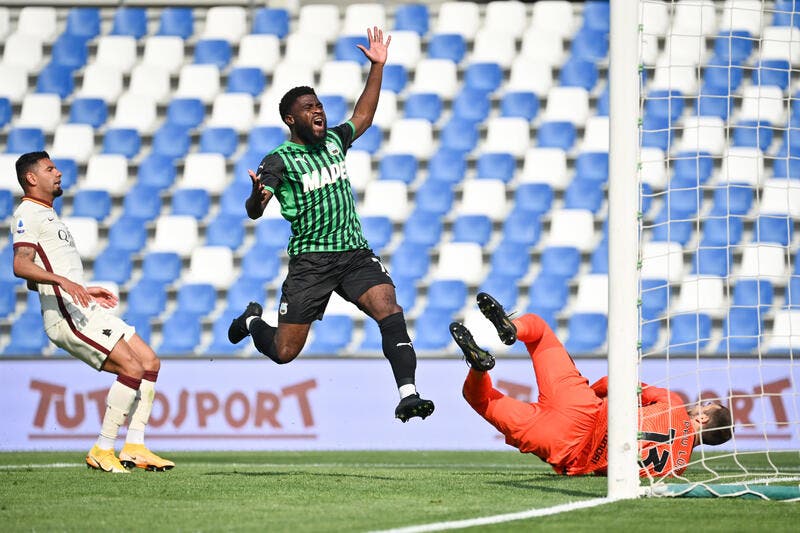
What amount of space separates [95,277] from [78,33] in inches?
165

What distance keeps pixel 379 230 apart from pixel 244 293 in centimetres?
182

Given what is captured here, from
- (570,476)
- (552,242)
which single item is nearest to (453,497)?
(570,476)

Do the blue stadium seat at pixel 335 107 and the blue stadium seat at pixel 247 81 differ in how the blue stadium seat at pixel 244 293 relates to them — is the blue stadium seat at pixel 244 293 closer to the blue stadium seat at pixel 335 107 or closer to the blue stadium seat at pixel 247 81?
the blue stadium seat at pixel 335 107

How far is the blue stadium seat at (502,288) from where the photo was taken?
1348 centimetres

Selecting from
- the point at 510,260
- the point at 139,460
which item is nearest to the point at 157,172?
the point at 510,260

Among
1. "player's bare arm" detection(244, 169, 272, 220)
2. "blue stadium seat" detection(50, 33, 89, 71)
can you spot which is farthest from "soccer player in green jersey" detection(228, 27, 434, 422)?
"blue stadium seat" detection(50, 33, 89, 71)

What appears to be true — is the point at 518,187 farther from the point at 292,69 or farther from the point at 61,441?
the point at 61,441

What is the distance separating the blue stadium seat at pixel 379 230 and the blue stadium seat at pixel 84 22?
541cm

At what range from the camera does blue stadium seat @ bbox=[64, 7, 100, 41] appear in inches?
645

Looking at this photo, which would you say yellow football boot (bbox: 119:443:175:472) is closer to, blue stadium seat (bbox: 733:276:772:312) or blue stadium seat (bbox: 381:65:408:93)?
blue stadium seat (bbox: 733:276:772:312)

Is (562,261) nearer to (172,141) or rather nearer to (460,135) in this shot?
(460,135)

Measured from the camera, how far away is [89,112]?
15.5 meters

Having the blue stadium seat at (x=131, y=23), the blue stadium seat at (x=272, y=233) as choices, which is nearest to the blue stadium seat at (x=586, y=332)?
the blue stadium seat at (x=272, y=233)

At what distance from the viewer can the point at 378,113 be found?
1511cm
